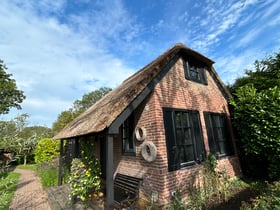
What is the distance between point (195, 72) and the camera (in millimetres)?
6867

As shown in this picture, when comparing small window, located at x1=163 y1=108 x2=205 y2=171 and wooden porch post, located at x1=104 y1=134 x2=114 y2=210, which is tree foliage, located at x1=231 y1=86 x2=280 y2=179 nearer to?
small window, located at x1=163 y1=108 x2=205 y2=171

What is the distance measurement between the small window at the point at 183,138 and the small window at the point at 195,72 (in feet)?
5.31

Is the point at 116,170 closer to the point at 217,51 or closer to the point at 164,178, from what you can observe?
the point at 164,178

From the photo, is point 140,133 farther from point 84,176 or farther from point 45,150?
point 45,150

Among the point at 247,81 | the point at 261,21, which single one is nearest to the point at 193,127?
the point at 261,21

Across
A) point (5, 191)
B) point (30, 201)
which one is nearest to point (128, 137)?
point (5, 191)

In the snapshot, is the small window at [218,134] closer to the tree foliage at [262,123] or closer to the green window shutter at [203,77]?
the tree foliage at [262,123]

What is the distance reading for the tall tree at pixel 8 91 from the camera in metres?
20.8

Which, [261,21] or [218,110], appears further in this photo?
[218,110]

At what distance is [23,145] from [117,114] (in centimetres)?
191

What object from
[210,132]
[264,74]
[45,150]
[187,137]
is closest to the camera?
[187,137]

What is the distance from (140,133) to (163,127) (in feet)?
2.59

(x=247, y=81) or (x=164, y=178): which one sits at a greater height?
(x=247, y=81)

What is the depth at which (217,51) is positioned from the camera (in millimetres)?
8797
